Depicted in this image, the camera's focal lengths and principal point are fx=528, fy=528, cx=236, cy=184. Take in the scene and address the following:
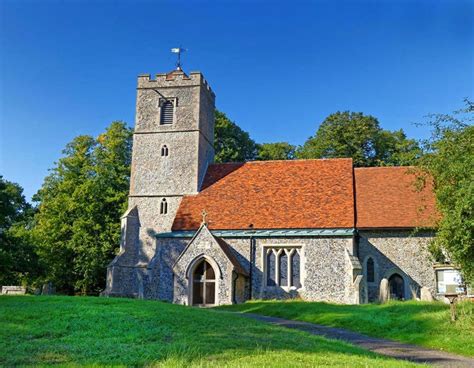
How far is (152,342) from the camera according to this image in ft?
33.2

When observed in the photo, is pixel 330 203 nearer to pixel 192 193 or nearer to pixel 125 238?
pixel 192 193

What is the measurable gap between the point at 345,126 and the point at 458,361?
30.9 meters

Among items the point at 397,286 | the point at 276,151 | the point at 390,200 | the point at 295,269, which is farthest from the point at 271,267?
the point at 276,151

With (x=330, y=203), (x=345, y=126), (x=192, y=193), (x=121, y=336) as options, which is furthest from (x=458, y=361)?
(x=345, y=126)

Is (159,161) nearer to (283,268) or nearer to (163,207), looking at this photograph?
(163,207)

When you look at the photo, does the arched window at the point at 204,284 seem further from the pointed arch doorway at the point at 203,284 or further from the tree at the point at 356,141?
the tree at the point at 356,141

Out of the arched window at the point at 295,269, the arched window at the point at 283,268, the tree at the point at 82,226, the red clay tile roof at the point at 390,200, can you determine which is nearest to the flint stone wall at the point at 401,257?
the red clay tile roof at the point at 390,200

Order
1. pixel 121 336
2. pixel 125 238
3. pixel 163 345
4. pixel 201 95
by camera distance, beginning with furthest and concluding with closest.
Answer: pixel 201 95 < pixel 125 238 < pixel 121 336 < pixel 163 345

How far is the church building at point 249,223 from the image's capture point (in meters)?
24.6

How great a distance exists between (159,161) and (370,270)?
42.4 feet

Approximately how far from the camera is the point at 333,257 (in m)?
24.7

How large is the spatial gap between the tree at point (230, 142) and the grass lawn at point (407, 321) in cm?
2473

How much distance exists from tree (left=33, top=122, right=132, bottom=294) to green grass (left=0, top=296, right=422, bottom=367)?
2093 cm

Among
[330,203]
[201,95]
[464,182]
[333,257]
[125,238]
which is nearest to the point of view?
[464,182]
